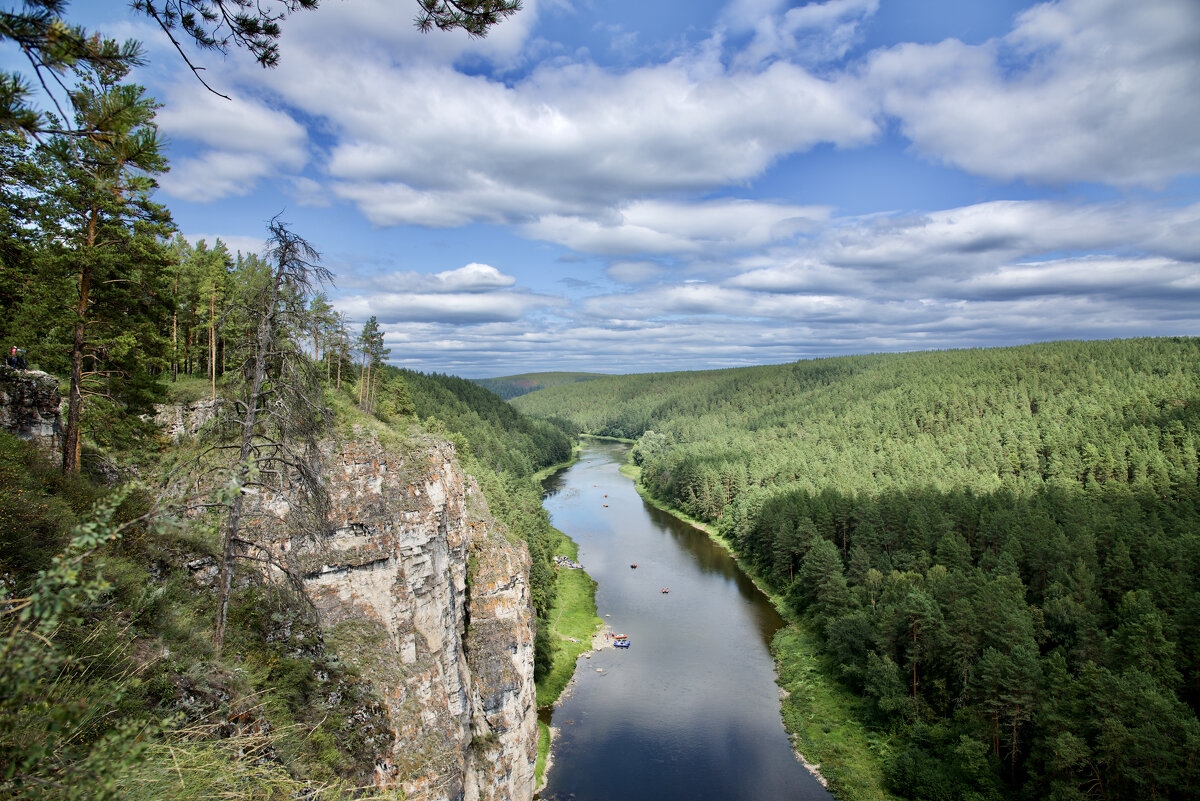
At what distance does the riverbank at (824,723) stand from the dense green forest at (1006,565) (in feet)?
3.63

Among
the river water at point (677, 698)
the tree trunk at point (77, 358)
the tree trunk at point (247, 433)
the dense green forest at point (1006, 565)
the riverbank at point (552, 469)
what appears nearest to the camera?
the tree trunk at point (247, 433)

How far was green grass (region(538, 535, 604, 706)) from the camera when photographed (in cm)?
3409

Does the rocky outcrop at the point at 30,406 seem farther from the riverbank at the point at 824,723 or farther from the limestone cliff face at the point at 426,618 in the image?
the riverbank at the point at 824,723

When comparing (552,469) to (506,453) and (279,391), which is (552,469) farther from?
(279,391)

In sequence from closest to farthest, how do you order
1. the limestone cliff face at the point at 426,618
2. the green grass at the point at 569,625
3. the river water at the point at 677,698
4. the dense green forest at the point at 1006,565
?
the limestone cliff face at the point at 426,618
the dense green forest at the point at 1006,565
the river water at the point at 677,698
the green grass at the point at 569,625

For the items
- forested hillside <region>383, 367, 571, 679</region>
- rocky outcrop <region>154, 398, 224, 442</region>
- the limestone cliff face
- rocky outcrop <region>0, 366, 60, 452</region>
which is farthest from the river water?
rocky outcrop <region>0, 366, 60, 452</region>

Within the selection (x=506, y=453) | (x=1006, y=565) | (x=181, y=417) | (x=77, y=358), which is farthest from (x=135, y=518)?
(x=506, y=453)

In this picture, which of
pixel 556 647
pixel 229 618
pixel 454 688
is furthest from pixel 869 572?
pixel 229 618

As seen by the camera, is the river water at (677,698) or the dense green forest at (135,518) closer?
the dense green forest at (135,518)

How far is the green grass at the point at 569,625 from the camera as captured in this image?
34088mm

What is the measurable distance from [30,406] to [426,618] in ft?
39.1

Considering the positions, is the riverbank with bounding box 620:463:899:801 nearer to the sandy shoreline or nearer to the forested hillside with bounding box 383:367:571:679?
the sandy shoreline

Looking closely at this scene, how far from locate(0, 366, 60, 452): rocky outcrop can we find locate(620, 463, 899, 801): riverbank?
33785mm

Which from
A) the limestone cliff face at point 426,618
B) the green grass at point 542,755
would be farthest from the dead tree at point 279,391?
the green grass at point 542,755
